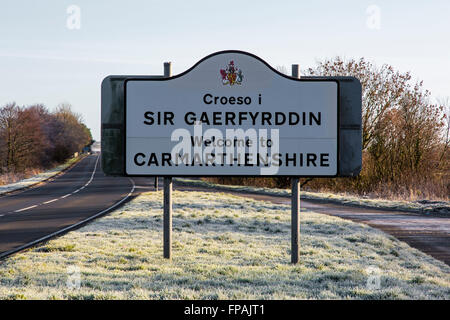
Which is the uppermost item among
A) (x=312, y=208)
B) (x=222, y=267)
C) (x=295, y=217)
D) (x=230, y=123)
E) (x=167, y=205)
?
(x=230, y=123)

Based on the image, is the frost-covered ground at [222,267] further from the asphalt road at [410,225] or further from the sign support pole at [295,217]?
the asphalt road at [410,225]

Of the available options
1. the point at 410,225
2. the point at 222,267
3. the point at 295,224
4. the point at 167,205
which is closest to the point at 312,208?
the point at 410,225

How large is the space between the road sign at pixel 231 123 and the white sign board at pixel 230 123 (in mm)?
17

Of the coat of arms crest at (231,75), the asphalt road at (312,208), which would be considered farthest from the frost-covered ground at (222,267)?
the coat of arms crest at (231,75)

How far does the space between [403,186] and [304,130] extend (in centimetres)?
2019

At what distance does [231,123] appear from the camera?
7.21 metres

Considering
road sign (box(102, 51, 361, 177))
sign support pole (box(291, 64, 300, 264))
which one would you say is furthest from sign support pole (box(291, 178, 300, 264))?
road sign (box(102, 51, 361, 177))

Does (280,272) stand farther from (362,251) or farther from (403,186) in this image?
(403,186)

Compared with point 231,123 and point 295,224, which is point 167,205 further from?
point 295,224

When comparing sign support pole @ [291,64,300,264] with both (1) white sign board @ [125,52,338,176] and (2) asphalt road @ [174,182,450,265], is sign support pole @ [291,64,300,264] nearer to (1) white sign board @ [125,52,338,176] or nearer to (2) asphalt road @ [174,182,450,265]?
(1) white sign board @ [125,52,338,176]

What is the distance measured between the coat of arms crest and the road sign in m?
0.02

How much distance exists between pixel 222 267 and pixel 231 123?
2374mm

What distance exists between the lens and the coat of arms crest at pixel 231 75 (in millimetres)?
7191
